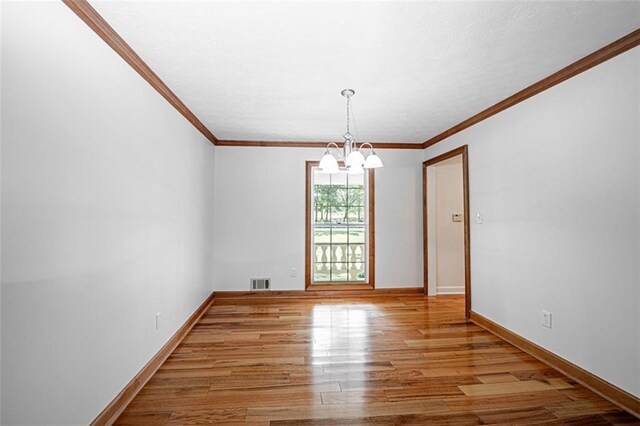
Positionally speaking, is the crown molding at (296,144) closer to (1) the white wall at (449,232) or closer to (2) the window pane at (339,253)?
(1) the white wall at (449,232)

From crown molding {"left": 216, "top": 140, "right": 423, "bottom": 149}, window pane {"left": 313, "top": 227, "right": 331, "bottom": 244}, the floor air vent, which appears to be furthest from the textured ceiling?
the floor air vent

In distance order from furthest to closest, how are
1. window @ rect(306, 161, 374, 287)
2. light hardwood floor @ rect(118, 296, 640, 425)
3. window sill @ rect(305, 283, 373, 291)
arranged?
window @ rect(306, 161, 374, 287) → window sill @ rect(305, 283, 373, 291) → light hardwood floor @ rect(118, 296, 640, 425)

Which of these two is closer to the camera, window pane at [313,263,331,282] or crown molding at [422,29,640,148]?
crown molding at [422,29,640,148]

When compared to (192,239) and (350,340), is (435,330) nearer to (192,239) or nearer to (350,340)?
(350,340)

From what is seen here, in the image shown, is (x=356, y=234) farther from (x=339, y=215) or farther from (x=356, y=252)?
(x=339, y=215)

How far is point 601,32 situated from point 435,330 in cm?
288

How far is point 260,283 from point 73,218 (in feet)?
10.7

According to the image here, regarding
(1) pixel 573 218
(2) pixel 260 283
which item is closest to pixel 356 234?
(2) pixel 260 283

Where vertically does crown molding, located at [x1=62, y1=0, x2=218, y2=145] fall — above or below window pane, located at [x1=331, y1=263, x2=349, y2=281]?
above

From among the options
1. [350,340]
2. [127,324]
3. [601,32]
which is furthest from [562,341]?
[127,324]

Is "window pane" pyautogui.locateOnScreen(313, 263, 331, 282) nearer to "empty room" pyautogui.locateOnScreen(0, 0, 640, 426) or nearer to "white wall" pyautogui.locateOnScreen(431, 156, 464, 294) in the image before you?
"empty room" pyautogui.locateOnScreen(0, 0, 640, 426)

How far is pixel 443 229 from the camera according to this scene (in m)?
5.08

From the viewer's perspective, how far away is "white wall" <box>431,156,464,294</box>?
5059mm

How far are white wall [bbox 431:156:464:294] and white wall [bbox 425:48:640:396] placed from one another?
1614 mm
